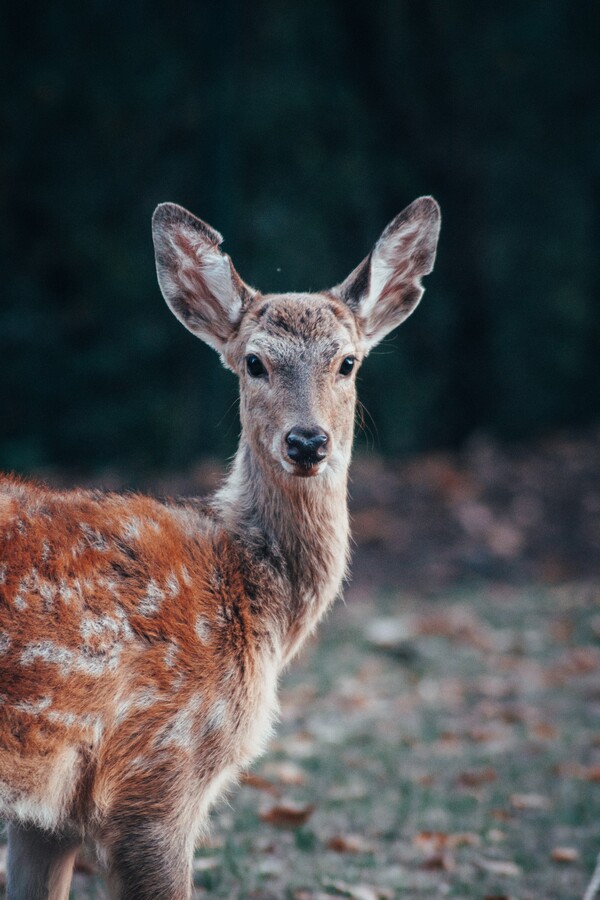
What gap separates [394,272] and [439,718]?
3.34 metres

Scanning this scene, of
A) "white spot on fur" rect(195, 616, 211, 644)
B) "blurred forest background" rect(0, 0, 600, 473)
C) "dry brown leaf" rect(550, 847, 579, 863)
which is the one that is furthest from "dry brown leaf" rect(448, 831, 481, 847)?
"blurred forest background" rect(0, 0, 600, 473)

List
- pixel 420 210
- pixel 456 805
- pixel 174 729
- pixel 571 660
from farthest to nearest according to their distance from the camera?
pixel 571 660 < pixel 456 805 < pixel 420 210 < pixel 174 729

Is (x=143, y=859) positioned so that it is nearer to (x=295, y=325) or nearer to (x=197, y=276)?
(x=295, y=325)

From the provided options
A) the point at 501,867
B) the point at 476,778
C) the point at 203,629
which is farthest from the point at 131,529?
the point at 476,778

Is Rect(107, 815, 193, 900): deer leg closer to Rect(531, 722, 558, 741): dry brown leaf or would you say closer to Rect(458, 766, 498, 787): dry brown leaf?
Rect(458, 766, 498, 787): dry brown leaf

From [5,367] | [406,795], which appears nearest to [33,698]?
[406,795]

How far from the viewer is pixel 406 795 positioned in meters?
5.45

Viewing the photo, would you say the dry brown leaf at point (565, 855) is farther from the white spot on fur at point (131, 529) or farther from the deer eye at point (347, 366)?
the white spot on fur at point (131, 529)

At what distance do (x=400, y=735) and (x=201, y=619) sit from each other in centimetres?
337

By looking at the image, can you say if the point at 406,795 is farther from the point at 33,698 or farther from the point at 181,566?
the point at 33,698

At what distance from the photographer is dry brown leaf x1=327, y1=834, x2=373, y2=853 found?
15.4ft

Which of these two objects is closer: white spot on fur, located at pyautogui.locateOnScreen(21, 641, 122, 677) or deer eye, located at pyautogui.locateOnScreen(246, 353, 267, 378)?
white spot on fur, located at pyautogui.locateOnScreen(21, 641, 122, 677)

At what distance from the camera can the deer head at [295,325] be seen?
149 inches

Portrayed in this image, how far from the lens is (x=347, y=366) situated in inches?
159
